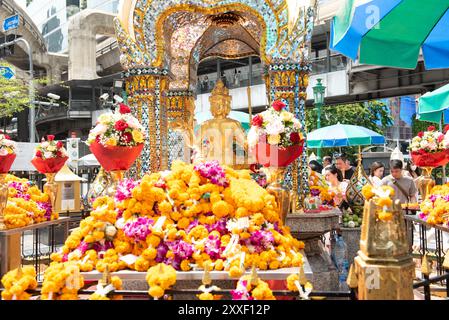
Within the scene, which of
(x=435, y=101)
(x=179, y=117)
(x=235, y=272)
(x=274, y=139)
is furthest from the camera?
(x=179, y=117)

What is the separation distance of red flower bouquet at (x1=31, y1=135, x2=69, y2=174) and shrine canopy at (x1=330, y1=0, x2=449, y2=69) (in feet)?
16.3

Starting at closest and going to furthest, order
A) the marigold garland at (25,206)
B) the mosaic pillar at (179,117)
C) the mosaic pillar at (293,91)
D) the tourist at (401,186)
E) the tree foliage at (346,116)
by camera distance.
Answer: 1. the marigold garland at (25,206)
2. the mosaic pillar at (293,91)
3. the tourist at (401,186)
4. the mosaic pillar at (179,117)
5. the tree foliage at (346,116)

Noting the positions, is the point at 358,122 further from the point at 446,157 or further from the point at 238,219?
the point at 238,219

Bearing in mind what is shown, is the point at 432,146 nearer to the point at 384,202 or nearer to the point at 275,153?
the point at 275,153

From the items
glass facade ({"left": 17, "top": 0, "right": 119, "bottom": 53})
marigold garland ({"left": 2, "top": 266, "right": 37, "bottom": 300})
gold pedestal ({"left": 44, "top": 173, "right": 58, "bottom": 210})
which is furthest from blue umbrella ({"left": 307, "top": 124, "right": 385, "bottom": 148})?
glass facade ({"left": 17, "top": 0, "right": 119, "bottom": 53})

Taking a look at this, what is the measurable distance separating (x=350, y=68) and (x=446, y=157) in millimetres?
10296

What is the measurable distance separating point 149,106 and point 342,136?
7836 millimetres

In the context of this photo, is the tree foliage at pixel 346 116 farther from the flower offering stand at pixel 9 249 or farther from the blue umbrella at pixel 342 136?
the flower offering stand at pixel 9 249

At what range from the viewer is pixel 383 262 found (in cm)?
286

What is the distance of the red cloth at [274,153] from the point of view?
5.28 metres

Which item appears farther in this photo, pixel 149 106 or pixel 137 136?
pixel 149 106

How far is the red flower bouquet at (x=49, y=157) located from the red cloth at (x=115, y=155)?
1.86m

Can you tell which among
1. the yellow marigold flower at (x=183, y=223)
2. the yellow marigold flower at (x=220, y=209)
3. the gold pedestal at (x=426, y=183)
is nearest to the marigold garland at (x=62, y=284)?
the yellow marigold flower at (x=183, y=223)

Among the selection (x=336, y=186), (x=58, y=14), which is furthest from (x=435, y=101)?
(x=58, y=14)
